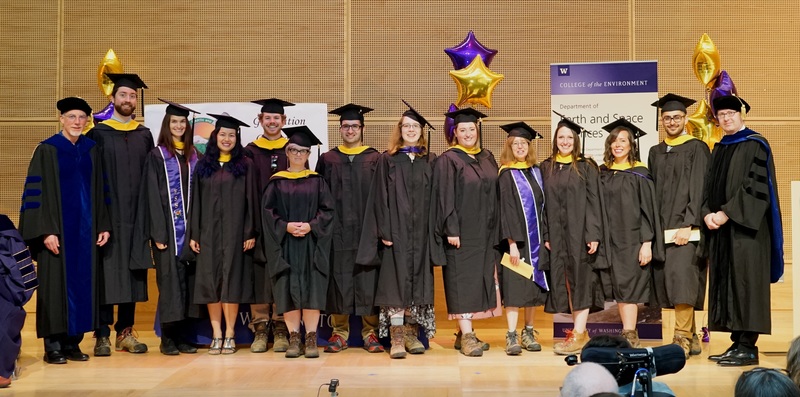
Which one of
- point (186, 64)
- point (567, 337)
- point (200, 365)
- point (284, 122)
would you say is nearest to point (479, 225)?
point (567, 337)

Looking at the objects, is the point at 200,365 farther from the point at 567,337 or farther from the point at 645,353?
the point at 645,353

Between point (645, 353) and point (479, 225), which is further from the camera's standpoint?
point (479, 225)

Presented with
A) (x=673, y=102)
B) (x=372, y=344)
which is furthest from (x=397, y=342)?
(x=673, y=102)

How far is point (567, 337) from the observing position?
6355 mm

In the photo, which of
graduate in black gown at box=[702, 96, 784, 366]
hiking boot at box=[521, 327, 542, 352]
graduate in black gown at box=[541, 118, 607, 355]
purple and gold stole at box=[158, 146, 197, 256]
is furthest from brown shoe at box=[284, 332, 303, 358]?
graduate in black gown at box=[702, 96, 784, 366]

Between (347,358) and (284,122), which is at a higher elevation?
(284,122)

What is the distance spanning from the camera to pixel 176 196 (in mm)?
6352

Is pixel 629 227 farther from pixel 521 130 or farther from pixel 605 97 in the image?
pixel 605 97

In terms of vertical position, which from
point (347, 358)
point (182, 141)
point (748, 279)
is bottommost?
point (347, 358)

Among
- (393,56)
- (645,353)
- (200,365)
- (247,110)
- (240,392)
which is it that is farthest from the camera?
(393,56)

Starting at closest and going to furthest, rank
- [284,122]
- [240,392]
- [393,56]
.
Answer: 1. [240,392]
2. [284,122]
3. [393,56]

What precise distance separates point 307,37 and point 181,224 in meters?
2.56

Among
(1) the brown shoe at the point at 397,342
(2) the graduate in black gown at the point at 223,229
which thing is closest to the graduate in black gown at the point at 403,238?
(1) the brown shoe at the point at 397,342

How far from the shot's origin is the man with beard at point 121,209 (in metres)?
6.25
